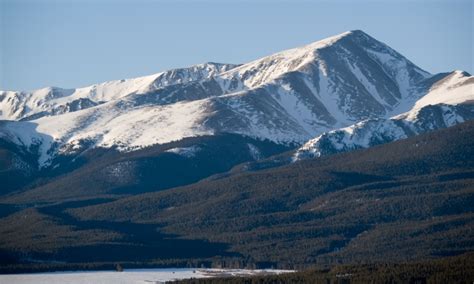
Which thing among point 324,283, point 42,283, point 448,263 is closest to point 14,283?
point 42,283

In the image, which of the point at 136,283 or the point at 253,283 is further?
the point at 136,283

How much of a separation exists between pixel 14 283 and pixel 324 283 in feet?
142

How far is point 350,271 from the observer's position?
187m

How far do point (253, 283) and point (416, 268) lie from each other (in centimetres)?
2138

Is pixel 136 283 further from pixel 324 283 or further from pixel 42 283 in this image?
pixel 324 283

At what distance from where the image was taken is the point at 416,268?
598 feet

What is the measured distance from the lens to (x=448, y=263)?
604ft

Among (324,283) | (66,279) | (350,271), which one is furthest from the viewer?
(66,279)

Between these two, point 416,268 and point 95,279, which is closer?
point 416,268

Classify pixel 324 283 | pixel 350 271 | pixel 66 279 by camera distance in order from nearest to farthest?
pixel 324 283 < pixel 350 271 < pixel 66 279

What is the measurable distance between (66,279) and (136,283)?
11.7 metres

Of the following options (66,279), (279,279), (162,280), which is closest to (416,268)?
(279,279)

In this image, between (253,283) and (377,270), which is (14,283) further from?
(377,270)

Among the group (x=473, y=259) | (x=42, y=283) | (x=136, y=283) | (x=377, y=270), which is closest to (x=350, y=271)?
(x=377, y=270)
